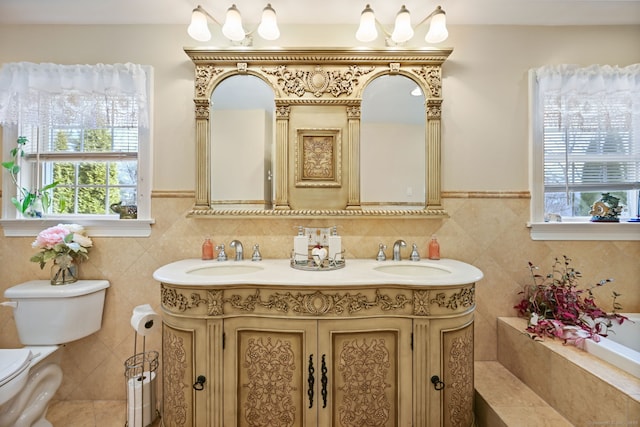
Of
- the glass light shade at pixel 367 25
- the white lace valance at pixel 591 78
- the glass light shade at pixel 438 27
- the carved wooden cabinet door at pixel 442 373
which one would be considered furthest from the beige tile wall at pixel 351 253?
the glass light shade at pixel 367 25

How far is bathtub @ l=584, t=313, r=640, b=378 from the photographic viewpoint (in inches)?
45.2

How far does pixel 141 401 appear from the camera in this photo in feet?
4.75

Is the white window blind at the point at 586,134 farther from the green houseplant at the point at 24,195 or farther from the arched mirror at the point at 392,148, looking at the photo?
the green houseplant at the point at 24,195

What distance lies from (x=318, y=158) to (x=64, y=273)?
1.64 m

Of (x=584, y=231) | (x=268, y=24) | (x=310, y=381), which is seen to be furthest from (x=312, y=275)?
(x=584, y=231)

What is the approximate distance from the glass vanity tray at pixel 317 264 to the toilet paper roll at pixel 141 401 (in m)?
1.00

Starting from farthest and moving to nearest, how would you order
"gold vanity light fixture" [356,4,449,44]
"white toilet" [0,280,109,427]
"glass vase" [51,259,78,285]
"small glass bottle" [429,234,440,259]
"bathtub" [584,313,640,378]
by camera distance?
"small glass bottle" [429,234,440,259], "glass vase" [51,259,78,285], "gold vanity light fixture" [356,4,449,44], "white toilet" [0,280,109,427], "bathtub" [584,313,640,378]

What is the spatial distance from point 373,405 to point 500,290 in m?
1.09

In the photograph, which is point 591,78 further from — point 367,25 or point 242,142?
point 242,142

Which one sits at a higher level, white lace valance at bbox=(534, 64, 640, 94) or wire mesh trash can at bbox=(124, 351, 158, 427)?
white lace valance at bbox=(534, 64, 640, 94)

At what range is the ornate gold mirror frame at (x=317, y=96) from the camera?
1.65m

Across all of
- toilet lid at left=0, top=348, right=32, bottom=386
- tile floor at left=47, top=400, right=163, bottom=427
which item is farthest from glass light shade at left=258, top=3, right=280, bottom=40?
tile floor at left=47, top=400, right=163, bottom=427

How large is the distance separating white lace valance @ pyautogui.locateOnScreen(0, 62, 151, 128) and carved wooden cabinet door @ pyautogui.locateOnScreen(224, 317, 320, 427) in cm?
143

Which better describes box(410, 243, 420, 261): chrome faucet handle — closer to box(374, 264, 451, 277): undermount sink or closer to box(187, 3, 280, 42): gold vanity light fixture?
box(374, 264, 451, 277): undermount sink
